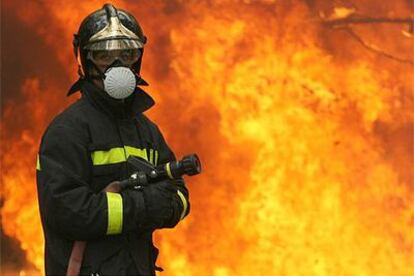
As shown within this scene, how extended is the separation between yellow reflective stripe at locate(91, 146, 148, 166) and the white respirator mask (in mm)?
245

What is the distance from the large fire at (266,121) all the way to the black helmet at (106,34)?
9.22 ft

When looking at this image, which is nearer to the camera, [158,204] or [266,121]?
[158,204]

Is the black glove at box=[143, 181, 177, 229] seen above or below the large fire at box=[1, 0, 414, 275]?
below

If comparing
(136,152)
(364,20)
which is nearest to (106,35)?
(136,152)

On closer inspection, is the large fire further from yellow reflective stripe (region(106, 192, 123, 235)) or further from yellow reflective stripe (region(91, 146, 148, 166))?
yellow reflective stripe (region(106, 192, 123, 235))

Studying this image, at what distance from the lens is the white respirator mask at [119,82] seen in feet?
10.5

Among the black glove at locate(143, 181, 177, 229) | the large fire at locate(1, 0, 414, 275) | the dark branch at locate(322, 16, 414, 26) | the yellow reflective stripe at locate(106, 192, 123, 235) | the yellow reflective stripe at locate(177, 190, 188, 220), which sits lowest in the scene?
the yellow reflective stripe at locate(106, 192, 123, 235)

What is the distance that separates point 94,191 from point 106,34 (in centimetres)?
74

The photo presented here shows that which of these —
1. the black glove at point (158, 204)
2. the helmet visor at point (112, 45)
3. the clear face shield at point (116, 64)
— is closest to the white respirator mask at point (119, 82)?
the clear face shield at point (116, 64)

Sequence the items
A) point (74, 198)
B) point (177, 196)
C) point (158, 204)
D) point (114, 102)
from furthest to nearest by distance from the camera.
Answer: point (177, 196), point (114, 102), point (158, 204), point (74, 198)

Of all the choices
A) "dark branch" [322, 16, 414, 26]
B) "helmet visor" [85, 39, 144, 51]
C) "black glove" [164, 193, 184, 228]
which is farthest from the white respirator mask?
"dark branch" [322, 16, 414, 26]

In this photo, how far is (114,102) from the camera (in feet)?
10.8

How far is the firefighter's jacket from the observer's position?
3.03 metres

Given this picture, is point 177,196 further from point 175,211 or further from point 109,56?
point 109,56
